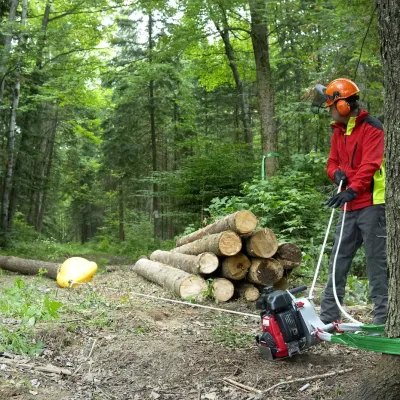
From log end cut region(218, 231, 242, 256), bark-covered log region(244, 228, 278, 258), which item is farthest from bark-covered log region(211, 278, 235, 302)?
bark-covered log region(244, 228, 278, 258)

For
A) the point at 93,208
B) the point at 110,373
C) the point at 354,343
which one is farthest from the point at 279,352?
the point at 93,208

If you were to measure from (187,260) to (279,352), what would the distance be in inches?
143

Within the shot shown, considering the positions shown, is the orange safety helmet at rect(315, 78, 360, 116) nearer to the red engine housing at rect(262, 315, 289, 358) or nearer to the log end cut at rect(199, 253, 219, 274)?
the red engine housing at rect(262, 315, 289, 358)

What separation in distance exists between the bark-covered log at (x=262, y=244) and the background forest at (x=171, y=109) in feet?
5.53

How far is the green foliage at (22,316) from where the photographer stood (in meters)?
4.06

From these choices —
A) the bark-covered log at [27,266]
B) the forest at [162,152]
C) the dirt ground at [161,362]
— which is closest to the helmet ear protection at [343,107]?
the forest at [162,152]

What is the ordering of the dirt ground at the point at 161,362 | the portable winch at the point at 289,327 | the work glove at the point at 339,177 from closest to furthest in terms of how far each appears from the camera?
the dirt ground at the point at 161,362, the portable winch at the point at 289,327, the work glove at the point at 339,177

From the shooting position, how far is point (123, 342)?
459 cm

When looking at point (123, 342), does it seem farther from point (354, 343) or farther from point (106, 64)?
point (106, 64)

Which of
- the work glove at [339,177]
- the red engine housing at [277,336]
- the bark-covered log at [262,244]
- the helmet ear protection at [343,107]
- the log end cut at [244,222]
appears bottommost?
the red engine housing at [277,336]

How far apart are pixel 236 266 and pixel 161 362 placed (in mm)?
2724

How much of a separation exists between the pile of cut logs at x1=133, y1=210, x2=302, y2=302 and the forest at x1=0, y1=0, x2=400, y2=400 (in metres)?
0.57

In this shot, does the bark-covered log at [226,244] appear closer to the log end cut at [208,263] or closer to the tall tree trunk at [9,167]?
the log end cut at [208,263]

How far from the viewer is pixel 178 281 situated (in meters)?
6.64
